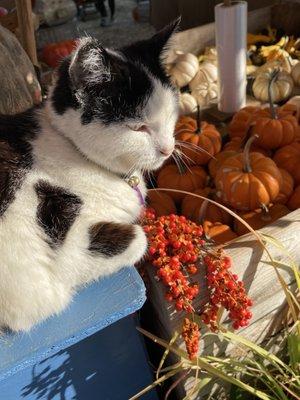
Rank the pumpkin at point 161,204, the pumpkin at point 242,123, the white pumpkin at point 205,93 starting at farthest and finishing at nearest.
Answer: the white pumpkin at point 205,93 → the pumpkin at point 242,123 → the pumpkin at point 161,204

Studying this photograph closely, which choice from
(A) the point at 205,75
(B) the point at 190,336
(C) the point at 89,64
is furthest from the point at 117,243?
(A) the point at 205,75

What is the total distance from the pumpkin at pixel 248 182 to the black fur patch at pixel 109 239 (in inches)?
16.9

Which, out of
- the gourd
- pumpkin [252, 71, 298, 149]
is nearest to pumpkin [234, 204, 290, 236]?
pumpkin [252, 71, 298, 149]

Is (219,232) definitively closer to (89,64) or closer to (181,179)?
(181,179)

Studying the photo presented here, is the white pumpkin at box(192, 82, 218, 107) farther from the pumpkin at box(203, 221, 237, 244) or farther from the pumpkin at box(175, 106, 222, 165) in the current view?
the pumpkin at box(203, 221, 237, 244)

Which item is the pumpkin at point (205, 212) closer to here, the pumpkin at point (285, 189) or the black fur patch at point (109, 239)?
the pumpkin at point (285, 189)

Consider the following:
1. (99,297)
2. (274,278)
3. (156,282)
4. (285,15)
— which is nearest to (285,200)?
(274,278)

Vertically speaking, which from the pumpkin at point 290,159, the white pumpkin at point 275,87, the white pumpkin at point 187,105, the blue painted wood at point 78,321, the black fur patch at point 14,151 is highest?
the black fur patch at point 14,151

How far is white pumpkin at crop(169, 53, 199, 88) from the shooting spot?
6.31 feet

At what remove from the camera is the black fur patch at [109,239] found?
80cm

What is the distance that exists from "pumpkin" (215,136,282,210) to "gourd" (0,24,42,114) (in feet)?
2.65

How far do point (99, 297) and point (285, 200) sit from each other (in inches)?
27.8

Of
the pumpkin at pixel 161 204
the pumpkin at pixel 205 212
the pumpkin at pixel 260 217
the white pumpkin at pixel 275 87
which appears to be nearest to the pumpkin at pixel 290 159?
the pumpkin at pixel 260 217

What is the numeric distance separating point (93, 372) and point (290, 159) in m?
0.89
